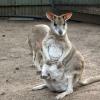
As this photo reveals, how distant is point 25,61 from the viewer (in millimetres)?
6375

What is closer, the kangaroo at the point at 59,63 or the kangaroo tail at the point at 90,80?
the kangaroo at the point at 59,63

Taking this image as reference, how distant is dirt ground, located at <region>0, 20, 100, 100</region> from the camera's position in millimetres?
4641

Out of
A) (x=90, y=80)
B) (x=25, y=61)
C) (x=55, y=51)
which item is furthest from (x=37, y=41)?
(x=55, y=51)

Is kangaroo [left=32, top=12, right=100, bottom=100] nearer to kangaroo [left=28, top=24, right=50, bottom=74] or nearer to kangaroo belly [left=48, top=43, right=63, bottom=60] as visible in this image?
kangaroo belly [left=48, top=43, right=63, bottom=60]

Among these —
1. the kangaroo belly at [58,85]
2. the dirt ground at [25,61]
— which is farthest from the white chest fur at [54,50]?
the dirt ground at [25,61]

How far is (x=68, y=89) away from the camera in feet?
14.8

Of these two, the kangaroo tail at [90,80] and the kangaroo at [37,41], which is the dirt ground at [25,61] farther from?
the kangaroo at [37,41]

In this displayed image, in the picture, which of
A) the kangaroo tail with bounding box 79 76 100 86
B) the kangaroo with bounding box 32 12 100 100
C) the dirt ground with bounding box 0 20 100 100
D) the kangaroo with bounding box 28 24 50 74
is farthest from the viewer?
the kangaroo with bounding box 28 24 50 74

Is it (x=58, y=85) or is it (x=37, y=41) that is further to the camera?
(x=37, y=41)

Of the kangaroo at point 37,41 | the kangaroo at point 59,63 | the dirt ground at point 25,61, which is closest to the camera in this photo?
the kangaroo at point 59,63

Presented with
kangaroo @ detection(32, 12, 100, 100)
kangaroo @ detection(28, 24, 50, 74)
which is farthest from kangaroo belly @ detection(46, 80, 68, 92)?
kangaroo @ detection(28, 24, 50, 74)

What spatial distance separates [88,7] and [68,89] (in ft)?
19.7

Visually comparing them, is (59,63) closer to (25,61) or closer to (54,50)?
(54,50)

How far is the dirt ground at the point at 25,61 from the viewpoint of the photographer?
464 cm
